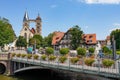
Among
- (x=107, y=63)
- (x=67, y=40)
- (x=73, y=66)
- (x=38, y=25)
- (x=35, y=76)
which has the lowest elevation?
(x=35, y=76)

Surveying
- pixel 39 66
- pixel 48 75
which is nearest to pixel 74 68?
Answer: pixel 39 66

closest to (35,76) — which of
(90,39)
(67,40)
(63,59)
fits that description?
(63,59)

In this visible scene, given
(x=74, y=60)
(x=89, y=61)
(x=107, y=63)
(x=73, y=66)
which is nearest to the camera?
(x=107, y=63)

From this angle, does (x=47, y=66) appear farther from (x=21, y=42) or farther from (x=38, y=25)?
(x=38, y=25)

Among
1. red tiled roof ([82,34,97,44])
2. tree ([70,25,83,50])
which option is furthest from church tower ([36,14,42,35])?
tree ([70,25,83,50])

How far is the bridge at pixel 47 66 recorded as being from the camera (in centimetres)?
2255

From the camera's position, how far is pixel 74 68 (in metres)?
27.1

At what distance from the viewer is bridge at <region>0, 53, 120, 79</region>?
22547mm

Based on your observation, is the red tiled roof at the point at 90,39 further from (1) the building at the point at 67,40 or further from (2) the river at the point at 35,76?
(2) the river at the point at 35,76

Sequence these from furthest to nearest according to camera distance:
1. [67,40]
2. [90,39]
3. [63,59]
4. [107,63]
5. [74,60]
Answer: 1. [67,40]
2. [90,39]
3. [63,59]
4. [74,60]
5. [107,63]

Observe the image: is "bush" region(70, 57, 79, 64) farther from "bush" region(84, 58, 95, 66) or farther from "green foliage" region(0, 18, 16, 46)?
"green foliage" region(0, 18, 16, 46)

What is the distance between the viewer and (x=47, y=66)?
109ft

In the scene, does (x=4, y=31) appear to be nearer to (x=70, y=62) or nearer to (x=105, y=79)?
(x=70, y=62)

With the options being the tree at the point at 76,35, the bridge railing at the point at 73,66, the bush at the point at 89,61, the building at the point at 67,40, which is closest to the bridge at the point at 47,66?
the bridge railing at the point at 73,66
